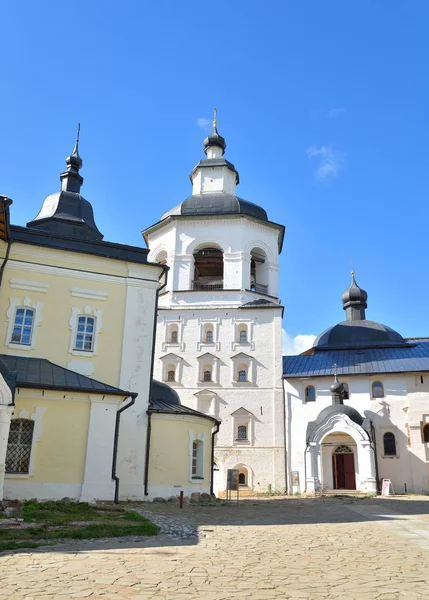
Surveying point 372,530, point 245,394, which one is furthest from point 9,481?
point 245,394

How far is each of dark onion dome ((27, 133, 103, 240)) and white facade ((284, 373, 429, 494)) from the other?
14.0 m

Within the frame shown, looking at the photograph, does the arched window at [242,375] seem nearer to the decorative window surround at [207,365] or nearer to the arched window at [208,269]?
the decorative window surround at [207,365]

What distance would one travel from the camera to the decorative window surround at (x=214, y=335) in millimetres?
29750

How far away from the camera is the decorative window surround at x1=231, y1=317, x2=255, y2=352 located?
29.5 metres

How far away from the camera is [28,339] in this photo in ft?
55.3

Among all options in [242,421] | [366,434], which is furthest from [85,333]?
[366,434]

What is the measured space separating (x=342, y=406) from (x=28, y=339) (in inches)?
679

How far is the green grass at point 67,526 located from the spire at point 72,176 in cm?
1457

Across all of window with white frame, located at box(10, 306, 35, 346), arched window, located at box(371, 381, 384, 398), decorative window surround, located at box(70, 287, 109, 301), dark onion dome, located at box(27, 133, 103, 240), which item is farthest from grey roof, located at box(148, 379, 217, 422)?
arched window, located at box(371, 381, 384, 398)

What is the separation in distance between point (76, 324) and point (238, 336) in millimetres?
13645

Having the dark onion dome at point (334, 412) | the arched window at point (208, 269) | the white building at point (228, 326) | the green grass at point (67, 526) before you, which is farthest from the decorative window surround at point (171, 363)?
the green grass at point (67, 526)

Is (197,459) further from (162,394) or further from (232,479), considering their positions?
(162,394)

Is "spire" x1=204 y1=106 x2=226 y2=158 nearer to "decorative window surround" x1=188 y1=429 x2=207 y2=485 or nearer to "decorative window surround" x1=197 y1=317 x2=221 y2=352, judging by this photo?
"decorative window surround" x1=197 y1=317 x2=221 y2=352

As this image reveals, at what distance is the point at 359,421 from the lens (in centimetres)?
2783
